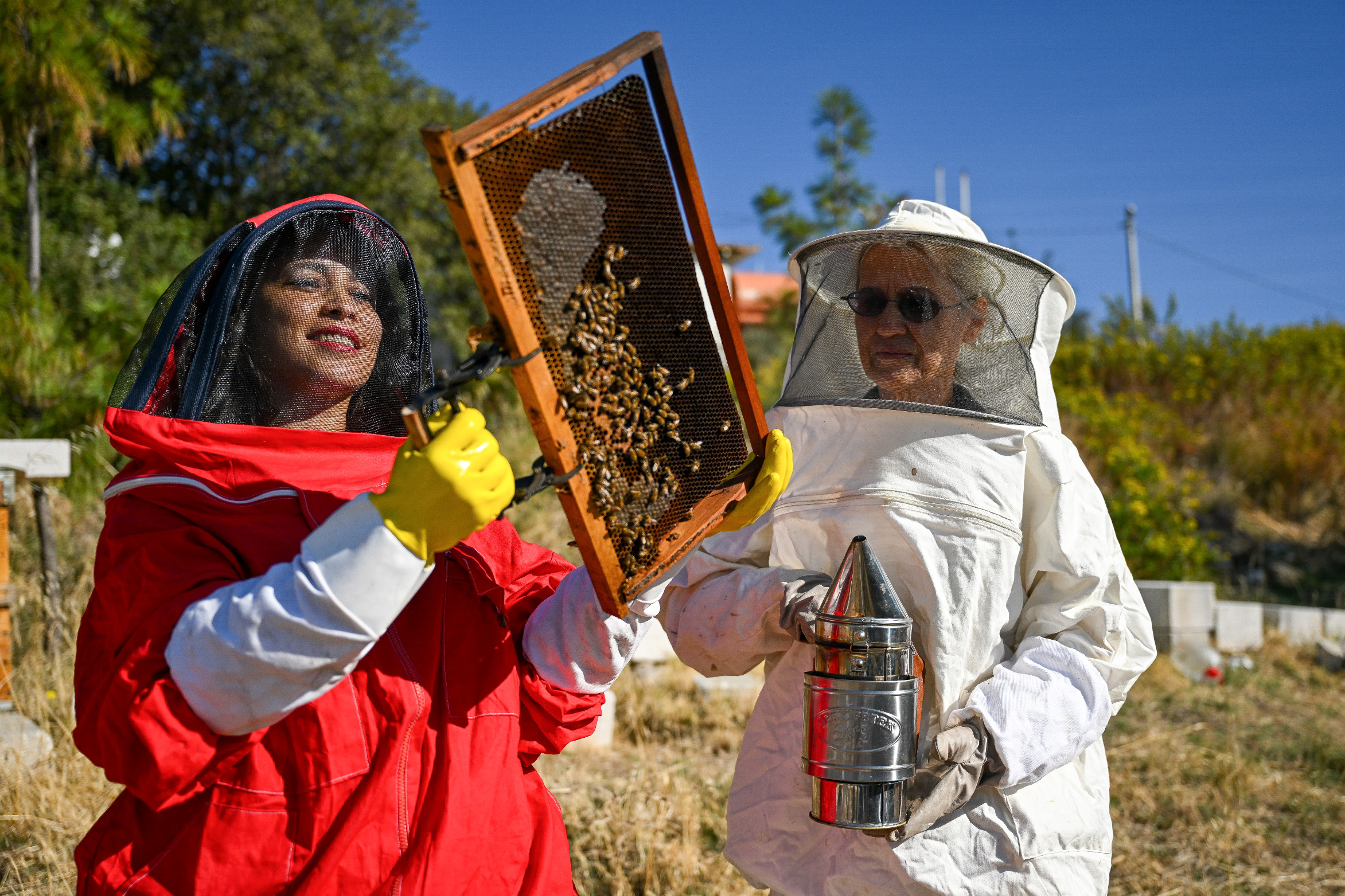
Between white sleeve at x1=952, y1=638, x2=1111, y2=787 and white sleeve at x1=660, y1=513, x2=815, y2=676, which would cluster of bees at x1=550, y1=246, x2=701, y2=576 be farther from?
white sleeve at x1=952, y1=638, x2=1111, y2=787

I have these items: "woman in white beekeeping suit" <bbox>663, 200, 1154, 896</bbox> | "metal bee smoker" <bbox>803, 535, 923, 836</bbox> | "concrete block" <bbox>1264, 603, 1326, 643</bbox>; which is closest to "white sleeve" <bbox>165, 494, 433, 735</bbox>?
"metal bee smoker" <bbox>803, 535, 923, 836</bbox>

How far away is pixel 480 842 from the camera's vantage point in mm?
1866

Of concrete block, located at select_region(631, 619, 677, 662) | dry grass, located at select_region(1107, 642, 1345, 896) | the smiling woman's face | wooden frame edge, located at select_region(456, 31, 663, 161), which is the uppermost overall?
wooden frame edge, located at select_region(456, 31, 663, 161)

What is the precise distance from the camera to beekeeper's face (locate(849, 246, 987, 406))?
8.29 ft

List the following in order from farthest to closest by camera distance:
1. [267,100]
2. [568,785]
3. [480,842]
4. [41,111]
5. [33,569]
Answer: [267,100] → [41,111] → [33,569] → [568,785] → [480,842]

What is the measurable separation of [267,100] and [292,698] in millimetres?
17296

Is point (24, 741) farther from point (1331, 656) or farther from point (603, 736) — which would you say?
point (1331, 656)

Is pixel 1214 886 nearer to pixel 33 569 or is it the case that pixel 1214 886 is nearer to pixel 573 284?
pixel 573 284

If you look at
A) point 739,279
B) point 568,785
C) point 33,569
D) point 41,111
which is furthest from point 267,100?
point 739,279

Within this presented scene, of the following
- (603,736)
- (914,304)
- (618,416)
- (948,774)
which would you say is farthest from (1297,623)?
(618,416)

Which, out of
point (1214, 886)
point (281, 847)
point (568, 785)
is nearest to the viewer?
point (281, 847)

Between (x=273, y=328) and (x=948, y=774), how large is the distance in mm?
1802

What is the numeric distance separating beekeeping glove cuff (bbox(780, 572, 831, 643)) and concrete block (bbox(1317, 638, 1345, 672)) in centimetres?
838

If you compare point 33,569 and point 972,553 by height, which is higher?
point 972,553
